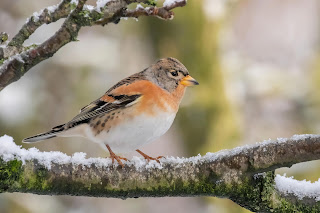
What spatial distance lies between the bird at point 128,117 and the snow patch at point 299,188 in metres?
0.67

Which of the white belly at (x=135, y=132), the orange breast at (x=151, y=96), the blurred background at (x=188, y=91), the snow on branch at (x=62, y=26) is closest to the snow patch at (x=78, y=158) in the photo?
the snow on branch at (x=62, y=26)

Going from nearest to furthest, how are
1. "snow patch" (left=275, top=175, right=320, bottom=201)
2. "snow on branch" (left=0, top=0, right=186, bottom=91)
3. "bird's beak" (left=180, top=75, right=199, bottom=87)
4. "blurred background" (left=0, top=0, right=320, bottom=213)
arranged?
"snow on branch" (left=0, top=0, right=186, bottom=91)
"snow patch" (left=275, top=175, right=320, bottom=201)
"bird's beak" (left=180, top=75, right=199, bottom=87)
"blurred background" (left=0, top=0, right=320, bottom=213)

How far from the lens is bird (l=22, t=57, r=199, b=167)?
2.57 m

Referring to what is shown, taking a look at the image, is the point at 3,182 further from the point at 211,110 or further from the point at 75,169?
the point at 211,110

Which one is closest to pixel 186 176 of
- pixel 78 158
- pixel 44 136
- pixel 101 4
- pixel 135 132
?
pixel 78 158

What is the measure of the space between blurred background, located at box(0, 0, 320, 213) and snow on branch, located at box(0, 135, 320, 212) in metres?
2.15

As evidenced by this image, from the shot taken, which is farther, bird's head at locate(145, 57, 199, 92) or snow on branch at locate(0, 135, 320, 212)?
bird's head at locate(145, 57, 199, 92)

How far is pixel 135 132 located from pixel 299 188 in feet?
2.85

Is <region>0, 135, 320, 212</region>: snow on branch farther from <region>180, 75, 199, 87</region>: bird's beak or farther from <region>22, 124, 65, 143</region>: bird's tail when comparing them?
<region>180, 75, 199, 87</region>: bird's beak

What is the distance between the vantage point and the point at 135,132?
255 centimetres

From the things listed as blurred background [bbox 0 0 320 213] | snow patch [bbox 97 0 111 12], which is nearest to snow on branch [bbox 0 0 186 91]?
snow patch [bbox 97 0 111 12]

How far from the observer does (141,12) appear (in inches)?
74.4

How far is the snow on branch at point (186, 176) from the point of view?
186 cm

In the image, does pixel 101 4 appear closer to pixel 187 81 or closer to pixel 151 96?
pixel 151 96
